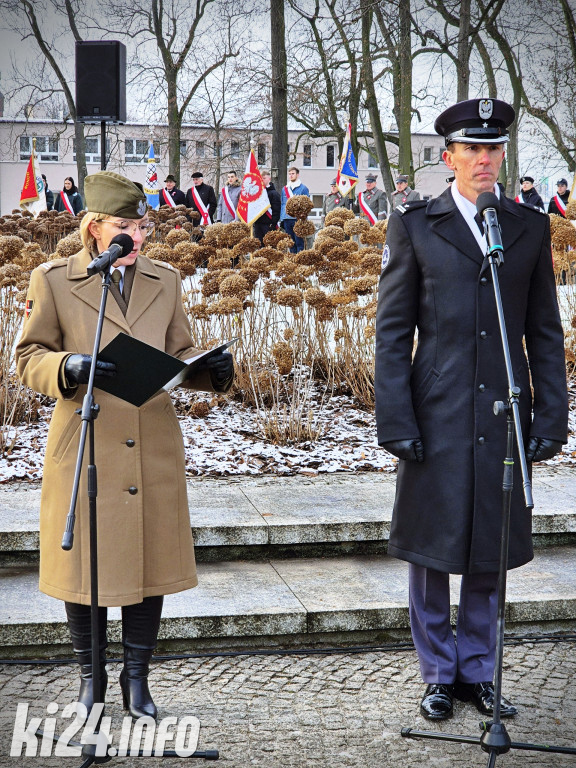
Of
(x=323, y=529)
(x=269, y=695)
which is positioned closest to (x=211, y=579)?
(x=323, y=529)

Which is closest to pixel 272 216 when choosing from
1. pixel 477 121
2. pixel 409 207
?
pixel 409 207

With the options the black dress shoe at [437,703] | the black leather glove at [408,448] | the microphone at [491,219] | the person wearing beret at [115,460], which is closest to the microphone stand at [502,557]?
the microphone at [491,219]

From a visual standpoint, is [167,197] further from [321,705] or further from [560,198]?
[321,705]

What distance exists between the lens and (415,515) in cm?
363

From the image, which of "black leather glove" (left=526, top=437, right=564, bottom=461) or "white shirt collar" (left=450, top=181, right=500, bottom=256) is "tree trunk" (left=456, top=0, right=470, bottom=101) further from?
"black leather glove" (left=526, top=437, right=564, bottom=461)

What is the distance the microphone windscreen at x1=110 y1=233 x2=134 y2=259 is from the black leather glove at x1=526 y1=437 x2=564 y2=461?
1.63 meters

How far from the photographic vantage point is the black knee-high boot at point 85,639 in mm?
3404

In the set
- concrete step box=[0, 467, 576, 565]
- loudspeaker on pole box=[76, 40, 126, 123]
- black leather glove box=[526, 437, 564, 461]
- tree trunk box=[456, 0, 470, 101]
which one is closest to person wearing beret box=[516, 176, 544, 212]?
tree trunk box=[456, 0, 470, 101]

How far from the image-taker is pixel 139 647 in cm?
350

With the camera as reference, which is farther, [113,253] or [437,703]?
[437,703]

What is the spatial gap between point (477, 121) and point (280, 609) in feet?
7.67

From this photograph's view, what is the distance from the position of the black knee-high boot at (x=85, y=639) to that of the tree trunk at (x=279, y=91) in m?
17.4

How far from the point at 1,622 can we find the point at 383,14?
64.1 ft

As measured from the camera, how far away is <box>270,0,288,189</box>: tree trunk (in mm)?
19797
